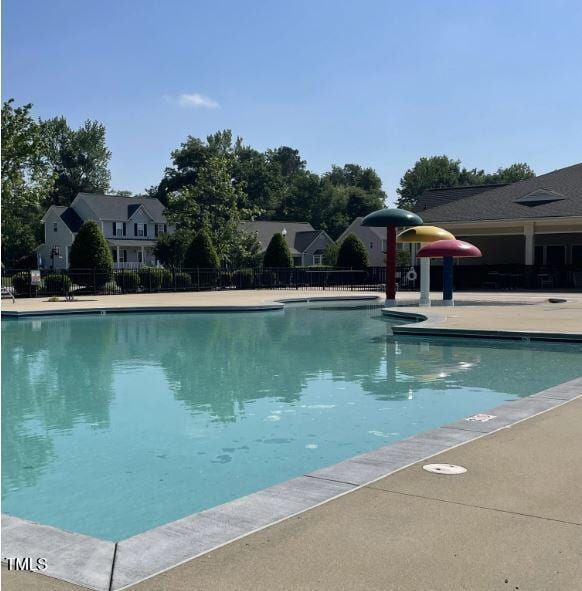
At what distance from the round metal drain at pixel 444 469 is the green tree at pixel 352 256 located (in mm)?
39048

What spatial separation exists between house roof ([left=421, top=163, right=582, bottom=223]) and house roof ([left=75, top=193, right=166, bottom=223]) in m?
30.8

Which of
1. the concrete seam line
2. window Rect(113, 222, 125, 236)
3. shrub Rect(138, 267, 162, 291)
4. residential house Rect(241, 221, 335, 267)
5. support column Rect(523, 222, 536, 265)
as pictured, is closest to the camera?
the concrete seam line

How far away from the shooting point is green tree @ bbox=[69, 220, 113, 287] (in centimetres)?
3369

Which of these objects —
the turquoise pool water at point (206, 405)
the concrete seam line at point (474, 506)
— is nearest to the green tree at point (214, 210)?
the turquoise pool water at point (206, 405)

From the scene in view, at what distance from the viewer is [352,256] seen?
44.4 meters

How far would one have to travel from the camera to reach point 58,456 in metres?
7.30

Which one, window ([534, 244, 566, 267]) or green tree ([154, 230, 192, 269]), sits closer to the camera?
window ([534, 244, 566, 267])

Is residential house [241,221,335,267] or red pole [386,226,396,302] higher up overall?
residential house [241,221,335,267]

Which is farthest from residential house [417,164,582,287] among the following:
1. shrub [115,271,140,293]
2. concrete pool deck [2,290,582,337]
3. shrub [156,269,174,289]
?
shrub [115,271,140,293]

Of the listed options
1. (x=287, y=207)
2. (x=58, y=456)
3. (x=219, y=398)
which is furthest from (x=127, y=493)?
(x=287, y=207)

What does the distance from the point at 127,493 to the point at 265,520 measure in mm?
2234

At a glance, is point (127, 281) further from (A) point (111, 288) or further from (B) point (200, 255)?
(B) point (200, 255)

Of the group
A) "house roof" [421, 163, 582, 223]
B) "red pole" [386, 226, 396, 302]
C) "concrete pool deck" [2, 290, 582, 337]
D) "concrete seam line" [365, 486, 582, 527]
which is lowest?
"concrete seam line" [365, 486, 582, 527]

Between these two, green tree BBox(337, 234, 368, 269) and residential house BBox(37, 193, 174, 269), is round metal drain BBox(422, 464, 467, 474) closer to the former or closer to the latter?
green tree BBox(337, 234, 368, 269)
